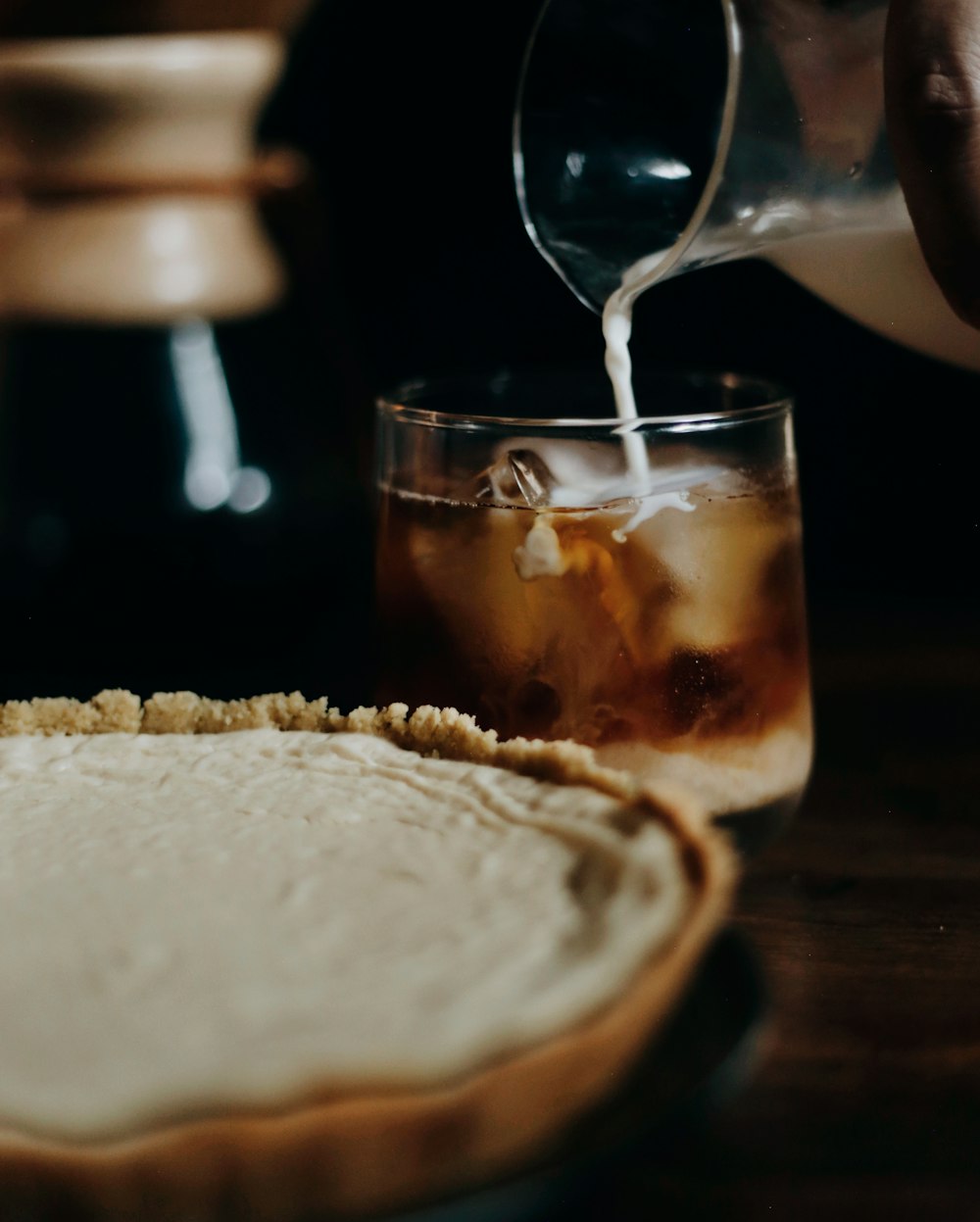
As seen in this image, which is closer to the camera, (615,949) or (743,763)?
(615,949)

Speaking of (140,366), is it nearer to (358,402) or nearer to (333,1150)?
(358,402)

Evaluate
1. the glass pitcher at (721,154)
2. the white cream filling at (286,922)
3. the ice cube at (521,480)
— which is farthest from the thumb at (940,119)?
the white cream filling at (286,922)

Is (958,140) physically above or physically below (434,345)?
above

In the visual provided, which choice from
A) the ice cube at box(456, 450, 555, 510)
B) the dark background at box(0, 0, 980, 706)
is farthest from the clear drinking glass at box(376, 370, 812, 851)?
the dark background at box(0, 0, 980, 706)

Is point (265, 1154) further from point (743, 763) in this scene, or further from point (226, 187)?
point (226, 187)

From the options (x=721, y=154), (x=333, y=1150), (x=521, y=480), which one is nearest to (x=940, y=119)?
(x=721, y=154)

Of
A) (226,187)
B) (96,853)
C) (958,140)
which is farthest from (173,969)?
(226,187)

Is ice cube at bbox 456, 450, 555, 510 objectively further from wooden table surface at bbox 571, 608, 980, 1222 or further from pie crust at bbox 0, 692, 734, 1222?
pie crust at bbox 0, 692, 734, 1222
